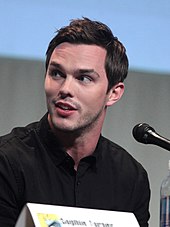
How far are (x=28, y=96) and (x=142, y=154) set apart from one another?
68 cm

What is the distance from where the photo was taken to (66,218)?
975 millimetres

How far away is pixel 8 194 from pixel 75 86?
0.31m

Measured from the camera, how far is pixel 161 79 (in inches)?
133

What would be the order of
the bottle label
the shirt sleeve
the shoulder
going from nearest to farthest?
the bottle label → the shirt sleeve → the shoulder

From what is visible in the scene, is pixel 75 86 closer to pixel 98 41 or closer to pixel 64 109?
pixel 64 109

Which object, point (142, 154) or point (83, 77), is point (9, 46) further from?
point (83, 77)

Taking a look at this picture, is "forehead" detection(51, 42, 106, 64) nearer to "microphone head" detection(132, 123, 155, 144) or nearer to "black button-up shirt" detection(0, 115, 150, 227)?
"black button-up shirt" detection(0, 115, 150, 227)

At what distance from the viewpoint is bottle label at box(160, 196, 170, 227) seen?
1.19m

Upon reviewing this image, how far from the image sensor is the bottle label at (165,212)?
119 cm

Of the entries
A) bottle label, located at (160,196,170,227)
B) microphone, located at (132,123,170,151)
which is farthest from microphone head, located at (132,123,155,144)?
bottle label, located at (160,196,170,227)

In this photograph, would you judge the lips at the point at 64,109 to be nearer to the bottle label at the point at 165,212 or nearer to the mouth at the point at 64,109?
the mouth at the point at 64,109

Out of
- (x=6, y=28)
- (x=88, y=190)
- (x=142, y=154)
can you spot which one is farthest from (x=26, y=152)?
(x=142, y=154)

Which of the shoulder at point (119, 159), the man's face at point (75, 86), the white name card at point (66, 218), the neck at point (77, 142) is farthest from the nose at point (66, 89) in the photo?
the white name card at point (66, 218)

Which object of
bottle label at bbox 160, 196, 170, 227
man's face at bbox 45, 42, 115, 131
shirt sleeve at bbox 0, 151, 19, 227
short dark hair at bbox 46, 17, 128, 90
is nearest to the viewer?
bottle label at bbox 160, 196, 170, 227
